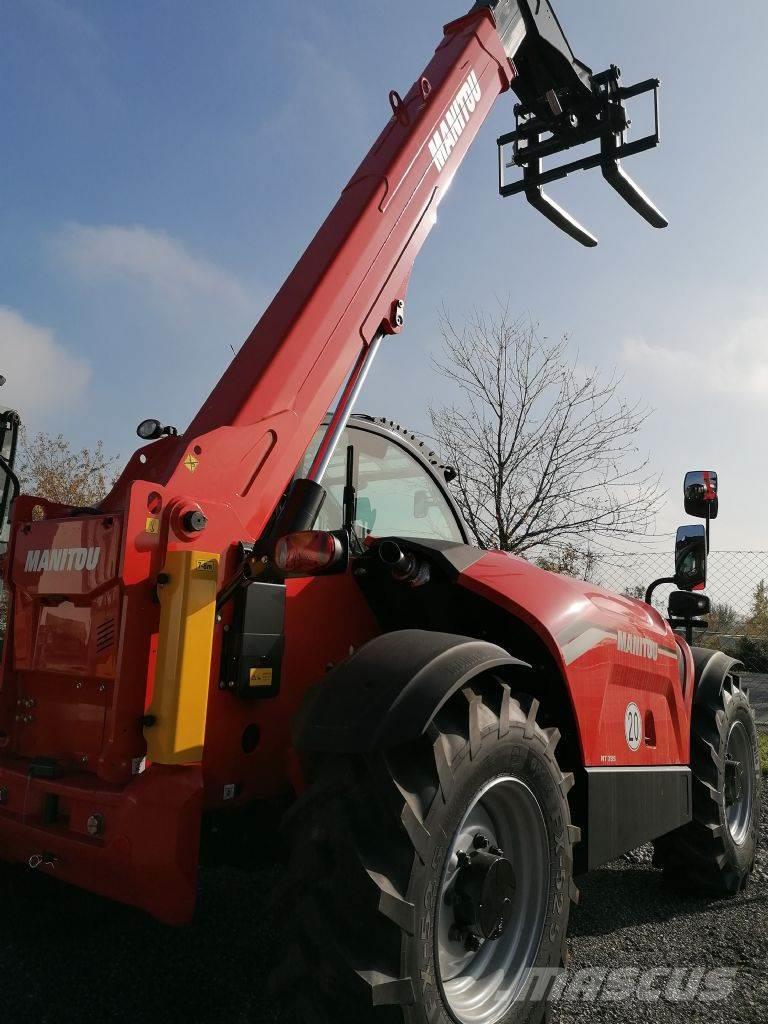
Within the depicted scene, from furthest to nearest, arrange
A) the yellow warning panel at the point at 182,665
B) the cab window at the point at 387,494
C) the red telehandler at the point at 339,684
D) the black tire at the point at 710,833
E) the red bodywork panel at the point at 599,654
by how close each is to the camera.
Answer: the black tire at the point at 710,833, the cab window at the point at 387,494, the red bodywork panel at the point at 599,654, the yellow warning panel at the point at 182,665, the red telehandler at the point at 339,684

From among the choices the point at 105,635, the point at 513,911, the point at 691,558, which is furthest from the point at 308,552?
the point at 691,558

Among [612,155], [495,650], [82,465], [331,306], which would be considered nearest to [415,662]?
[495,650]

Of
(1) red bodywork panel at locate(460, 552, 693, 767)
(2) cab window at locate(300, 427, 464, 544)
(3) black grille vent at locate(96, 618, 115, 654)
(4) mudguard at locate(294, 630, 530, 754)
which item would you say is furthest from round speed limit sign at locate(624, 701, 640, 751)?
(3) black grille vent at locate(96, 618, 115, 654)

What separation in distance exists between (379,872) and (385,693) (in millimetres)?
462

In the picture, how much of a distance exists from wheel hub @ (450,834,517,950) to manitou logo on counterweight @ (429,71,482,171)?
2.98 meters

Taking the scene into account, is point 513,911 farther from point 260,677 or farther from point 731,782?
point 731,782

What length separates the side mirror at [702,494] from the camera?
4.34 meters

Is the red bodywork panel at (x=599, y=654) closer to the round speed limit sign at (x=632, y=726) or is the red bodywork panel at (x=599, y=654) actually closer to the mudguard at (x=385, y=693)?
the round speed limit sign at (x=632, y=726)

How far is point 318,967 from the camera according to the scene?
6.74 ft

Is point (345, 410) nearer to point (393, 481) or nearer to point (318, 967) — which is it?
point (393, 481)

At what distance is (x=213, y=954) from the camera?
303 cm

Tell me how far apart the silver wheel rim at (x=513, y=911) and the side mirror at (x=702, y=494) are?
228 centimetres

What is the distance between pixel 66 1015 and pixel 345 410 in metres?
2.24

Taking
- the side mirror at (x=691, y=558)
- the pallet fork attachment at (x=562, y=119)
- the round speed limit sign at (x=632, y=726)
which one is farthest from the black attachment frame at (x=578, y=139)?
the round speed limit sign at (x=632, y=726)
